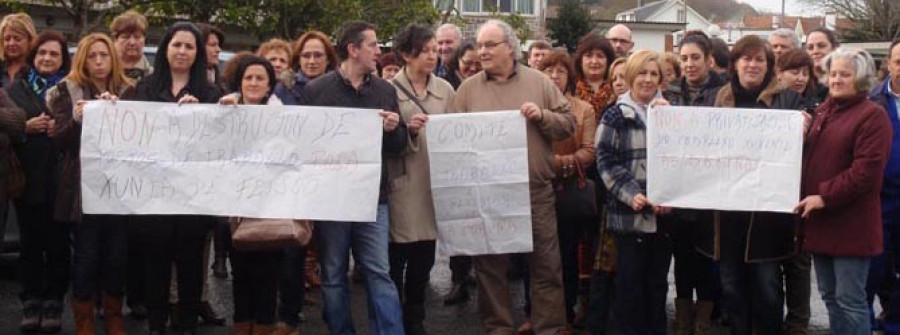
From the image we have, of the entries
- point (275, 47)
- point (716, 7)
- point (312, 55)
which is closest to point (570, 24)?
point (275, 47)

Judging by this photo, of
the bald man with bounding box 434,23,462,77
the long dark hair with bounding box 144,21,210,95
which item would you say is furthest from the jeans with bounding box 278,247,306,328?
the bald man with bounding box 434,23,462,77

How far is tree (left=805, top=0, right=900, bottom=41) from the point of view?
53.6m

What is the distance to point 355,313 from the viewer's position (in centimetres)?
802

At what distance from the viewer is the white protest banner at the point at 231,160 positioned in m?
6.23

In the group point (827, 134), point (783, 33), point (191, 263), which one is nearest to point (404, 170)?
point (191, 263)

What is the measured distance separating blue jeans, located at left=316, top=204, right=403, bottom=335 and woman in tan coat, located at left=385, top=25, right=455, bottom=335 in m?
0.19

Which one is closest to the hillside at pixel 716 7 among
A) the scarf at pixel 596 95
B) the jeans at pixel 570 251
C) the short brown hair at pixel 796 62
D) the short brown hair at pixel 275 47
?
the short brown hair at pixel 275 47

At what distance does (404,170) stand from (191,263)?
1332mm

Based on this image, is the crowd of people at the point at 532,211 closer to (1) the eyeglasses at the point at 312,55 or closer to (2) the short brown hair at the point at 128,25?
(2) the short brown hair at the point at 128,25

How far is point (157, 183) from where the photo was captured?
6.25 m

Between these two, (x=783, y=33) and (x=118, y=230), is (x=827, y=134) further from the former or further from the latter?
(x=118, y=230)

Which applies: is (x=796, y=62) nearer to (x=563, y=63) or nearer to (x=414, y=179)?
(x=563, y=63)

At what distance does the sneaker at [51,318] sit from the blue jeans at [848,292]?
4.58 meters

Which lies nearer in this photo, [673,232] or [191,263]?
[191,263]
